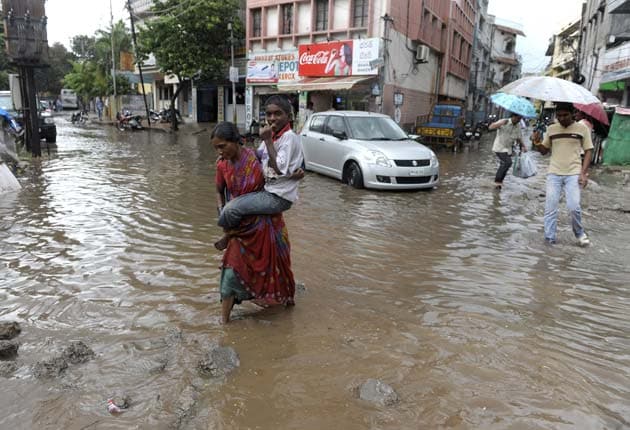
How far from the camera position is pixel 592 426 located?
101 inches

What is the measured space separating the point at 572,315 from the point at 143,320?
3527mm

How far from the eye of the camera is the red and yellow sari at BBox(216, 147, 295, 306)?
3508 millimetres

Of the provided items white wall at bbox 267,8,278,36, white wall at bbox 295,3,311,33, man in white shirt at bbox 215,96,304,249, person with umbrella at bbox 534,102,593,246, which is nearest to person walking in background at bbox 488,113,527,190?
person with umbrella at bbox 534,102,593,246

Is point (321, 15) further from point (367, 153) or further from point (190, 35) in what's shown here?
point (367, 153)

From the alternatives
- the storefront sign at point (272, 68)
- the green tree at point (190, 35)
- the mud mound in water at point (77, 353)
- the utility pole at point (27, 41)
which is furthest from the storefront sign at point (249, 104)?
the mud mound in water at point (77, 353)

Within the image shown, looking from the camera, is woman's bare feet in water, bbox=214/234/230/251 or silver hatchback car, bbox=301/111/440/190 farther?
silver hatchback car, bbox=301/111/440/190

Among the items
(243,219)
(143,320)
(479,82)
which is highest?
(479,82)

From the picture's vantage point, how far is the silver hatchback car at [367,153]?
934 cm

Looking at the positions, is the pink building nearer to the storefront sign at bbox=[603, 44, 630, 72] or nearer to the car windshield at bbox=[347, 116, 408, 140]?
the storefront sign at bbox=[603, 44, 630, 72]

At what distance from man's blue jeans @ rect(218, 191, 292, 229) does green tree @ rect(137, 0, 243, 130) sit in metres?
23.9

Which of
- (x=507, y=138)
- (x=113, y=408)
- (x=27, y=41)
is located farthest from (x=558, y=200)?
(x=27, y=41)

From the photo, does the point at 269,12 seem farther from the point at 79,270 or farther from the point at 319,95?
the point at 79,270

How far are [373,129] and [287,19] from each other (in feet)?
50.9

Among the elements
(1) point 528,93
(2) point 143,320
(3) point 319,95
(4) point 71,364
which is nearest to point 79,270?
(2) point 143,320
